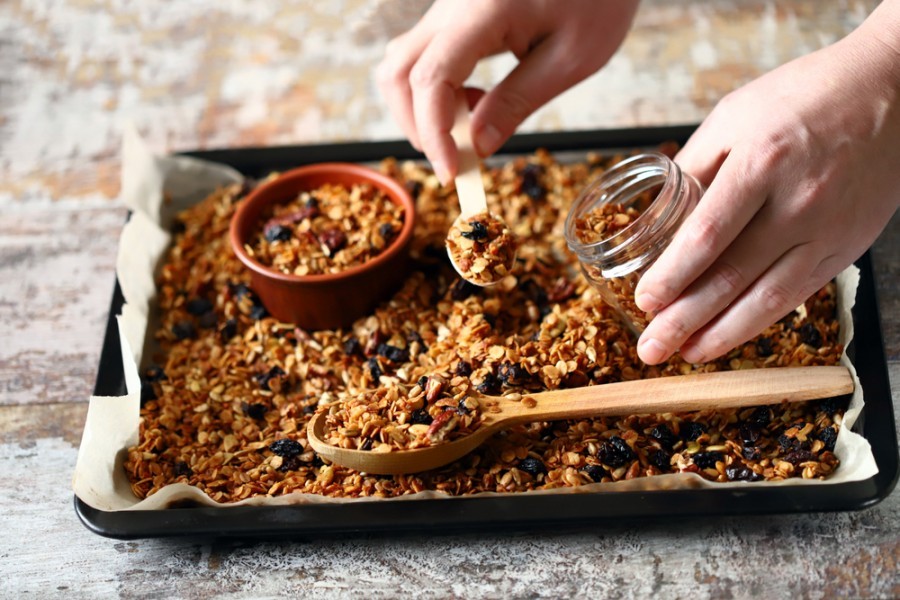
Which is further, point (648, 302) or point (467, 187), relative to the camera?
point (467, 187)

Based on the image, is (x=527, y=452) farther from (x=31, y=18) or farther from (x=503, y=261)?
(x=31, y=18)

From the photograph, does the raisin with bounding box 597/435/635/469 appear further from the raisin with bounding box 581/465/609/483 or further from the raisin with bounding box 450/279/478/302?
the raisin with bounding box 450/279/478/302

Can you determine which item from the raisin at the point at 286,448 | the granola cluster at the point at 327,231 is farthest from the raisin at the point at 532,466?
the granola cluster at the point at 327,231

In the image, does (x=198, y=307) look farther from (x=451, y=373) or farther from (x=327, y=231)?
(x=451, y=373)

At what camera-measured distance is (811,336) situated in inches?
57.6

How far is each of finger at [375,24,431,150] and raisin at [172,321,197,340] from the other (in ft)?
1.70

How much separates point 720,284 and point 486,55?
62 cm

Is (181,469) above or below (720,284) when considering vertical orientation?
below

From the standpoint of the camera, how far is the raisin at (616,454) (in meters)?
1.35

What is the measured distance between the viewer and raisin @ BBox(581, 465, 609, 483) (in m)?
1.33

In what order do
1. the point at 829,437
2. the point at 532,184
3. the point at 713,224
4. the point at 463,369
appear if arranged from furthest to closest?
the point at 532,184 < the point at 463,369 < the point at 829,437 < the point at 713,224

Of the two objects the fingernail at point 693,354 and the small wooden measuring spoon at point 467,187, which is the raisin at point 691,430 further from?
the small wooden measuring spoon at point 467,187

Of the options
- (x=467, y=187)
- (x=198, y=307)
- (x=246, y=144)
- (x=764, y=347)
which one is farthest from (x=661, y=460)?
(x=246, y=144)

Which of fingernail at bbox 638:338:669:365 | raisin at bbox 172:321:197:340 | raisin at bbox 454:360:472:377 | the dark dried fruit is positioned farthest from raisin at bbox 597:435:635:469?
raisin at bbox 172:321:197:340
